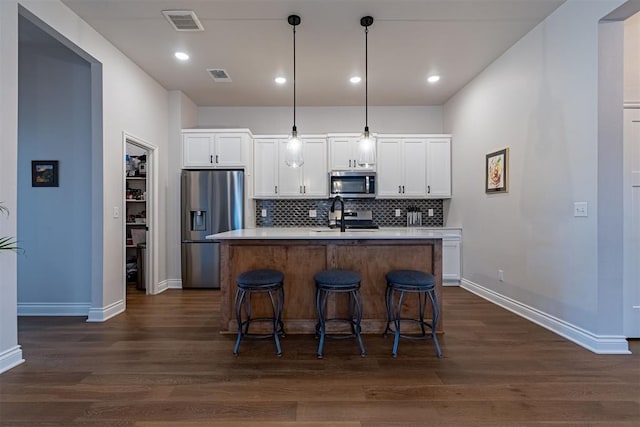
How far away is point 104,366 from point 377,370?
6.49 ft

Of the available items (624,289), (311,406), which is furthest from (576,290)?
(311,406)

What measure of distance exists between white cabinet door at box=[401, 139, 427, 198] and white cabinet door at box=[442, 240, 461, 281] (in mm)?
890

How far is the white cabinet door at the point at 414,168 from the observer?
523 cm

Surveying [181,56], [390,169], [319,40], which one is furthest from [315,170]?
[181,56]

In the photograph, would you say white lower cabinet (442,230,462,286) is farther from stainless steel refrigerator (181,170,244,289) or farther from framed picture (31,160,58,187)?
framed picture (31,160,58,187)

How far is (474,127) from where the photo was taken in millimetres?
4445

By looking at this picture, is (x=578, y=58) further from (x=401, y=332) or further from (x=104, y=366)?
(x=104, y=366)

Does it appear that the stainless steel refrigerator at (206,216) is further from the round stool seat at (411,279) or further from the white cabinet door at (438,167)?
the white cabinet door at (438,167)

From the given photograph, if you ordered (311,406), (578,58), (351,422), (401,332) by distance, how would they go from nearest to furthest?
1. (351,422)
2. (311,406)
3. (578,58)
4. (401,332)

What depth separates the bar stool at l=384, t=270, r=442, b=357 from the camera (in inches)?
101

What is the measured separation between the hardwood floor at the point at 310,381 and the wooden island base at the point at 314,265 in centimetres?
22

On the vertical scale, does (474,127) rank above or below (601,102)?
above

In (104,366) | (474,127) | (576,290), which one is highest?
(474,127)

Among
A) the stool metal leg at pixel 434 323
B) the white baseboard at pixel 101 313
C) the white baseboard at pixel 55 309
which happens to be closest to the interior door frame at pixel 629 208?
the stool metal leg at pixel 434 323
